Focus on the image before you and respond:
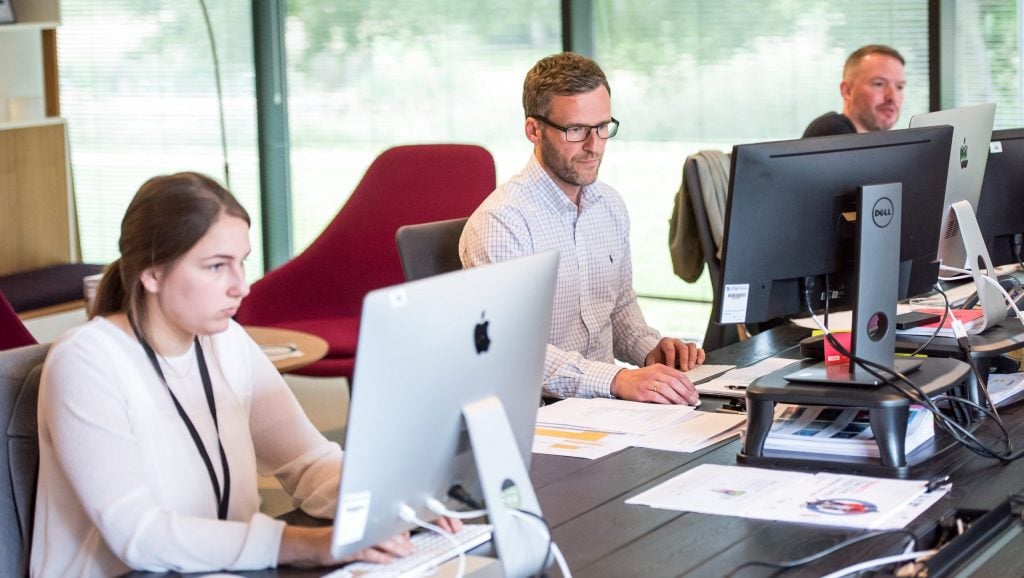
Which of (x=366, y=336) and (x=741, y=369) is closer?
(x=366, y=336)

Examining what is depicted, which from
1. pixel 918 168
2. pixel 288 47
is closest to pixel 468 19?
pixel 288 47

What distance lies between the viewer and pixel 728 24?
5.38m

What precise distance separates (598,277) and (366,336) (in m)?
1.77

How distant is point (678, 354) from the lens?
288 centimetres

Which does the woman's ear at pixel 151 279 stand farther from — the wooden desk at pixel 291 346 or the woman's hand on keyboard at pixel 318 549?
the wooden desk at pixel 291 346

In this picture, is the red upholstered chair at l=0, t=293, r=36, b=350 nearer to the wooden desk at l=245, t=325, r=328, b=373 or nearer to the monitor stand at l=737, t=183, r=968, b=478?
the wooden desk at l=245, t=325, r=328, b=373

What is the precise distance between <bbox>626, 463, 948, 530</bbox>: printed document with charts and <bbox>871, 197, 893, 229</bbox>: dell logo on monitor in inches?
15.7

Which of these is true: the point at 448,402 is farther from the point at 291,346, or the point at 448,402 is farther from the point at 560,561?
the point at 291,346

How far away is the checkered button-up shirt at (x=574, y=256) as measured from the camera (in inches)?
113

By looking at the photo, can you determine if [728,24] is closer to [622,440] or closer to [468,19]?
[468,19]

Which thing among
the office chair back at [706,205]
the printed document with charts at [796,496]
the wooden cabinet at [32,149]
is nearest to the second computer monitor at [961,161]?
the printed document with charts at [796,496]

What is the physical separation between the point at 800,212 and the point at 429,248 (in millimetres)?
1011

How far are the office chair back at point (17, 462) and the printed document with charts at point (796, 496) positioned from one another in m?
0.86

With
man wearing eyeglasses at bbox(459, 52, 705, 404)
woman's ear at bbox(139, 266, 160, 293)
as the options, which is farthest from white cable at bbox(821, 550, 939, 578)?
man wearing eyeglasses at bbox(459, 52, 705, 404)
